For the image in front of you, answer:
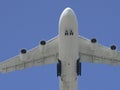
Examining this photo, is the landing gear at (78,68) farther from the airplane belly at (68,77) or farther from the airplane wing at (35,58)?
the airplane wing at (35,58)

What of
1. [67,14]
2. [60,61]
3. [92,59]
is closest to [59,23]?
[67,14]

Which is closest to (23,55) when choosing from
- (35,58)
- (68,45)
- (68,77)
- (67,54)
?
(35,58)

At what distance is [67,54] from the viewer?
160 ft

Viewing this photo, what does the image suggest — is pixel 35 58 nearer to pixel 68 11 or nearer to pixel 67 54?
pixel 67 54

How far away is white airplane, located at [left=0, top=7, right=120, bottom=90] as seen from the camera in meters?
47.5

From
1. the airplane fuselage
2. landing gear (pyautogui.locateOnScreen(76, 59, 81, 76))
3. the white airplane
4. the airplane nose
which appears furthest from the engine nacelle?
the airplane nose

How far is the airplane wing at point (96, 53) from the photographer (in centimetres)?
5191

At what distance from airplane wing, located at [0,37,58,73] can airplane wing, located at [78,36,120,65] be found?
297 cm

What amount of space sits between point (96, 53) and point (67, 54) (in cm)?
549

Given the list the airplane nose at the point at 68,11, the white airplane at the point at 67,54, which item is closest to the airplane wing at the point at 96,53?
the white airplane at the point at 67,54

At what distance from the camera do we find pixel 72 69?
1988 inches

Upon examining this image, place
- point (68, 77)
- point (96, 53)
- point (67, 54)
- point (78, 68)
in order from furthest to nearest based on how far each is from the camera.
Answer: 1. point (96, 53)
2. point (68, 77)
3. point (78, 68)
4. point (67, 54)

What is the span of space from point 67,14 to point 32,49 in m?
7.96

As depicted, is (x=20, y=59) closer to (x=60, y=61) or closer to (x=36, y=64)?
(x=36, y=64)
